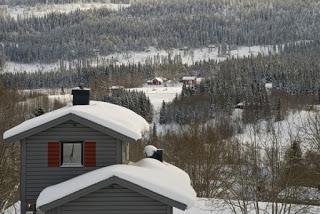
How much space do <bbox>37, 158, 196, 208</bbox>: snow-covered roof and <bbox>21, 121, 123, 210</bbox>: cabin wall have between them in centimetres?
58

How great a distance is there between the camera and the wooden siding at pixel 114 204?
17047 mm

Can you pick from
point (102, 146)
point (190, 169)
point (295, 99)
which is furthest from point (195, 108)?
point (102, 146)

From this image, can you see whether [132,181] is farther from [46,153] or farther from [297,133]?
[297,133]

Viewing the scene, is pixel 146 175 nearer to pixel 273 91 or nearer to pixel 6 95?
pixel 6 95

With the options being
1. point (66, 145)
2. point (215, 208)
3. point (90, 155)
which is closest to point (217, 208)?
point (215, 208)

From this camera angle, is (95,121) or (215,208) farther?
(215,208)

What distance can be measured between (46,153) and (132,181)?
372 centimetres

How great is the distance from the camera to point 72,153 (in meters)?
18.8

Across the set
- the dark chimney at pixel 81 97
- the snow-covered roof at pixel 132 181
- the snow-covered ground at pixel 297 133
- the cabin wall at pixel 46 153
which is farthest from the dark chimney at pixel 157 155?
the snow-covered ground at pixel 297 133

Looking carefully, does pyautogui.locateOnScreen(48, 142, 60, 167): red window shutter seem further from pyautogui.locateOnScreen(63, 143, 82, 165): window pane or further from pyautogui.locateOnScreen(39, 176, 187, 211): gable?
pyautogui.locateOnScreen(39, 176, 187, 211): gable

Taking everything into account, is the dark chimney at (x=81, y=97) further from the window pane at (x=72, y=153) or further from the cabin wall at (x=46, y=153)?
the window pane at (x=72, y=153)

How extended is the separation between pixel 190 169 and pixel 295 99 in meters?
102

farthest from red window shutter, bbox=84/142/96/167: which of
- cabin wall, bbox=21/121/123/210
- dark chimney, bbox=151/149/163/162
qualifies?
Answer: dark chimney, bbox=151/149/163/162

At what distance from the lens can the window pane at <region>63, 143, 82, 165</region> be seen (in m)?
18.7
